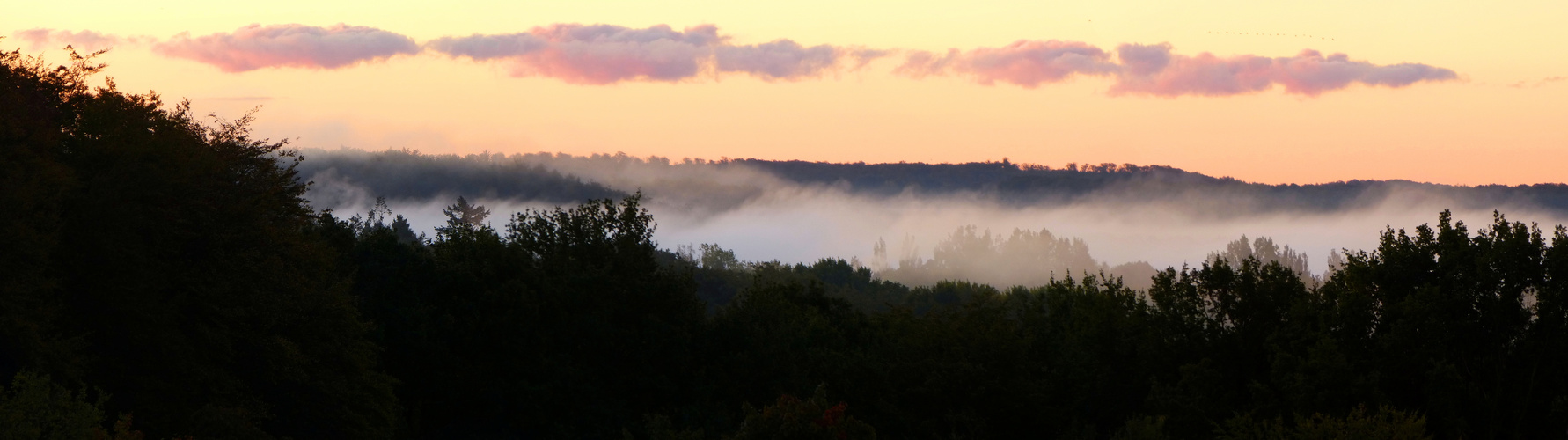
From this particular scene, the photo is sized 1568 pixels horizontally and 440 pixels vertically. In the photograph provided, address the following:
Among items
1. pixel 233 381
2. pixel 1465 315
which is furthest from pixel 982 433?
pixel 233 381

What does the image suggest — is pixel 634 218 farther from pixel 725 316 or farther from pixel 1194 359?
pixel 1194 359

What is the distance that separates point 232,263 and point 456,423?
1590 centimetres

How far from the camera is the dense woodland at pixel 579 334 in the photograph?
1215 inches

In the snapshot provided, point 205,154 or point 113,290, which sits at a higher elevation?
point 205,154

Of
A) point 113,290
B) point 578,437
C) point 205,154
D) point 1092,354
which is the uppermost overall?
point 205,154

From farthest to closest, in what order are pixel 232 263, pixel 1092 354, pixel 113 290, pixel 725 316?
pixel 725 316 < pixel 1092 354 < pixel 232 263 < pixel 113 290

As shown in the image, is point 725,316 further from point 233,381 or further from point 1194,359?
point 233,381

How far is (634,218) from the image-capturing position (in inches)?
2100

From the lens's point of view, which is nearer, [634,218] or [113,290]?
[113,290]

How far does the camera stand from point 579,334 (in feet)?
161

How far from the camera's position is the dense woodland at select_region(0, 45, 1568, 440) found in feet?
101

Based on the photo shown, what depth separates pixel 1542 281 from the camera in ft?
144

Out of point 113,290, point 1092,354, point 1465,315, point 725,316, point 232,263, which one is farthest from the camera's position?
point 725,316

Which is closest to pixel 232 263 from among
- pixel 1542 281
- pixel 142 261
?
pixel 142 261
